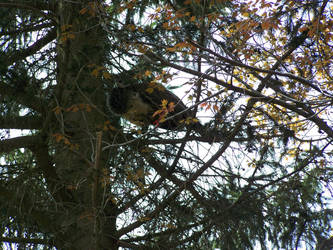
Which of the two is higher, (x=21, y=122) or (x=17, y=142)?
(x=21, y=122)


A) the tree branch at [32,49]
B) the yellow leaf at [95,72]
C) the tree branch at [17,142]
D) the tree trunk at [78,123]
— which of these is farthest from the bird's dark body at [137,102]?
the tree branch at [17,142]

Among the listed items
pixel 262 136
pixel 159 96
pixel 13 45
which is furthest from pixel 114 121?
pixel 262 136

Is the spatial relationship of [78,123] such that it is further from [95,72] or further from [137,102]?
[137,102]

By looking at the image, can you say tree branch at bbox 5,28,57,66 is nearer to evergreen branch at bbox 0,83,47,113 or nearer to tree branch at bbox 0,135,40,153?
evergreen branch at bbox 0,83,47,113

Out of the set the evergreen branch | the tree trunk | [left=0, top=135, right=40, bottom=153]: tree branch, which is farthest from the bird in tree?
[left=0, top=135, right=40, bottom=153]: tree branch

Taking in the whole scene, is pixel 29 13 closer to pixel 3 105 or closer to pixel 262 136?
pixel 3 105

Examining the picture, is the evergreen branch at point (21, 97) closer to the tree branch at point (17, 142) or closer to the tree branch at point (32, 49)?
the tree branch at point (32, 49)

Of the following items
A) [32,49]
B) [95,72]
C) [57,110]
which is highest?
[32,49]

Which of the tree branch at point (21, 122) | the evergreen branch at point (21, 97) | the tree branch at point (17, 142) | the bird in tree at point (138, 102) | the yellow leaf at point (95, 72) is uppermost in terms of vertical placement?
the bird in tree at point (138, 102)

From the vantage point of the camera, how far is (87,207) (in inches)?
140

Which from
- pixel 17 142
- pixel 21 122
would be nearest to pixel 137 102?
pixel 21 122

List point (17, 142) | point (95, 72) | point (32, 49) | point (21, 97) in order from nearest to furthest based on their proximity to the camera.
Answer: point (17, 142)
point (21, 97)
point (95, 72)
point (32, 49)

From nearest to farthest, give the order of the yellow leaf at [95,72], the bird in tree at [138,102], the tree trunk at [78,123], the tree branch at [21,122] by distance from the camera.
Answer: the tree trunk at [78,123], the tree branch at [21,122], the yellow leaf at [95,72], the bird in tree at [138,102]

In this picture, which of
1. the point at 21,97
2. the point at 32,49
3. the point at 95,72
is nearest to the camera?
the point at 21,97
